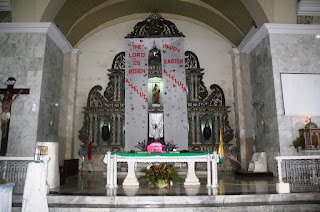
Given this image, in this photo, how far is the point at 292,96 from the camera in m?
8.95

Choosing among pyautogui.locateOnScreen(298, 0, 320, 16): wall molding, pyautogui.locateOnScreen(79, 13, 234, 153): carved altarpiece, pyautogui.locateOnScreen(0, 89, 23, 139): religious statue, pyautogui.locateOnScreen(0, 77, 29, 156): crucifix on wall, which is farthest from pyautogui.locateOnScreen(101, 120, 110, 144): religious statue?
pyautogui.locateOnScreen(298, 0, 320, 16): wall molding

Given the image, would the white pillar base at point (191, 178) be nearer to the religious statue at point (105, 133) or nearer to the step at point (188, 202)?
the step at point (188, 202)

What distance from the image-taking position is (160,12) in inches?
527

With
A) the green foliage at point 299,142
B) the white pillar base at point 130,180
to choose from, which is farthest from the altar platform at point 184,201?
the green foliage at point 299,142

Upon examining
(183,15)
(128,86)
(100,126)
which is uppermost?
(183,15)

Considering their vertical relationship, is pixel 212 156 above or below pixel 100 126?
below

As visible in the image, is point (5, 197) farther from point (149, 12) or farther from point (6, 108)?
point (149, 12)

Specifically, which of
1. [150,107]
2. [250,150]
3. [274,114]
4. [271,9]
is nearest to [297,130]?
[274,114]

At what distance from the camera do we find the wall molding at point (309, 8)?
9.18 meters

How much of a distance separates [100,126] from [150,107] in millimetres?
2547

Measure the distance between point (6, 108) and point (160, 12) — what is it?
8517 millimetres

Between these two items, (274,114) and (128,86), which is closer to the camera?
(274,114)

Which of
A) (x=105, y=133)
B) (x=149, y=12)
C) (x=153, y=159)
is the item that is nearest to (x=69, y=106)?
(x=105, y=133)

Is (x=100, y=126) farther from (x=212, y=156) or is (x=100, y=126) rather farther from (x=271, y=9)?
Answer: (x=271, y=9)
